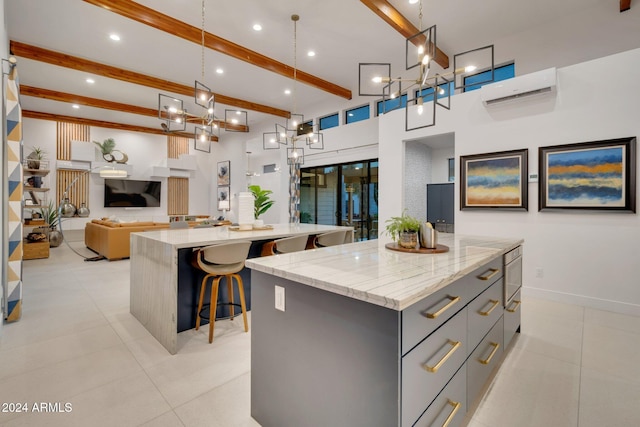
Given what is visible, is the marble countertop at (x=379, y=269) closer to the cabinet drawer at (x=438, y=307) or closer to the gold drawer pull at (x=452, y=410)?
the cabinet drawer at (x=438, y=307)

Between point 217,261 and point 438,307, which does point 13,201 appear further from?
point 438,307

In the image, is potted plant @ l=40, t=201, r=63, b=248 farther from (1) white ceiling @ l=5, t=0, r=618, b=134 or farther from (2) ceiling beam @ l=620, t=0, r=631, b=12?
(2) ceiling beam @ l=620, t=0, r=631, b=12

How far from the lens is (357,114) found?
736cm

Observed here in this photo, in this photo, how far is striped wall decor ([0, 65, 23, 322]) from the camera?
2.77 meters

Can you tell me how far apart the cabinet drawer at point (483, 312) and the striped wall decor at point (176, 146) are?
11.1 meters

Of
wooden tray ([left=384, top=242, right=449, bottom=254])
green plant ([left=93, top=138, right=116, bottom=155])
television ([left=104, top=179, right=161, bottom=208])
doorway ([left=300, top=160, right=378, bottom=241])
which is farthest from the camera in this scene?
television ([left=104, top=179, right=161, bottom=208])

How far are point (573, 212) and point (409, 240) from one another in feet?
9.14

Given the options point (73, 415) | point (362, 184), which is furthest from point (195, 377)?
point (362, 184)

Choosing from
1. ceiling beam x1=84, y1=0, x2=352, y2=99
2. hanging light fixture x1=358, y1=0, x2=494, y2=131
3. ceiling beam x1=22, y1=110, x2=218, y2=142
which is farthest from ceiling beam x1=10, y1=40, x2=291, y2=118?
hanging light fixture x1=358, y1=0, x2=494, y2=131

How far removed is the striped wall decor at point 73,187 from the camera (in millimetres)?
8625

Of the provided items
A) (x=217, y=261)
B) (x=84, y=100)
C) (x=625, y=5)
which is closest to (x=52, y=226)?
(x=84, y=100)

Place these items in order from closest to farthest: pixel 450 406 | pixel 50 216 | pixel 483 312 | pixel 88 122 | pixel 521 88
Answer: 1. pixel 450 406
2. pixel 483 312
3. pixel 521 88
4. pixel 50 216
5. pixel 88 122

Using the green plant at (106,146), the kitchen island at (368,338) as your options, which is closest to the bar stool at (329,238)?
the kitchen island at (368,338)

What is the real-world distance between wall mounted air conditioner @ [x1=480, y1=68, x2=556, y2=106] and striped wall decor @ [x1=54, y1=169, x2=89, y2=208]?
10127 millimetres
